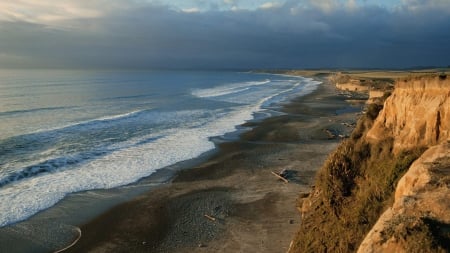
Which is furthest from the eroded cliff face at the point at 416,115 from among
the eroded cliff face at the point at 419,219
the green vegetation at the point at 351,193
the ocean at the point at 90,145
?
the ocean at the point at 90,145

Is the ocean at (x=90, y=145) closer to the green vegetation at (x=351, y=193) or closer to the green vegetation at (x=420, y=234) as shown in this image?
the green vegetation at (x=351, y=193)

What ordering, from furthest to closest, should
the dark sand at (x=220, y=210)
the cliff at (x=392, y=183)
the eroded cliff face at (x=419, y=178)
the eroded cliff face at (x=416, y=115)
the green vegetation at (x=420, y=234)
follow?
the dark sand at (x=220, y=210), the eroded cliff face at (x=416, y=115), the cliff at (x=392, y=183), the eroded cliff face at (x=419, y=178), the green vegetation at (x=420, y=234)

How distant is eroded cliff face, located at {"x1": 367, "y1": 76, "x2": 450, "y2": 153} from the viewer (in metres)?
11.6

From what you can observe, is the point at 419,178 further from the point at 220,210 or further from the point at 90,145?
the point at 90,145

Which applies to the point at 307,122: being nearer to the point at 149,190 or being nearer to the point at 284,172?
the point at 284,172

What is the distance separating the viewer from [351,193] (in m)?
12.9

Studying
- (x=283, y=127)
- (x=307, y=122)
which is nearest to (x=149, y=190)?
(x=283, y=127)

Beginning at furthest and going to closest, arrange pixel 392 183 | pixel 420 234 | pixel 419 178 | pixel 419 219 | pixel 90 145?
pixel 90 145 < pixel 392 183 < pixel 419 178 < pixel 419 219 < pixel 420 234

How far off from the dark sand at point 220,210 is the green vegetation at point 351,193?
279 centimetres

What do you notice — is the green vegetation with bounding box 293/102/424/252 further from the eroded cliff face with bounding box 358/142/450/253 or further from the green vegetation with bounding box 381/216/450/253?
the green vegetation with bounding box 381/216/450/253

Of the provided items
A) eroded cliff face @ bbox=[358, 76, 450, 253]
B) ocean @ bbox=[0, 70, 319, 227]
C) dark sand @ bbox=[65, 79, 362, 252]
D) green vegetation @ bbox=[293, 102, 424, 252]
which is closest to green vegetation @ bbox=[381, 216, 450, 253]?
eroded cliff face @ bbox=[358, 76, 450, 253]

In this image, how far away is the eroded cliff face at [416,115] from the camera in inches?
458

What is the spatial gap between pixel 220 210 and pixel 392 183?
31.4 feet

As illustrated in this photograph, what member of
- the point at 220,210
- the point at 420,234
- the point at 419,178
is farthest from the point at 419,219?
the point at 220,210
